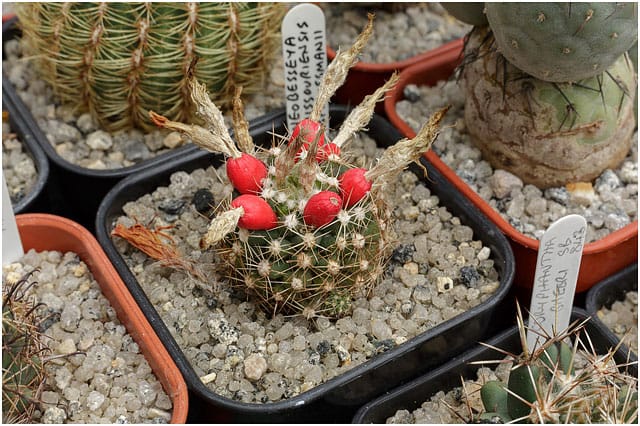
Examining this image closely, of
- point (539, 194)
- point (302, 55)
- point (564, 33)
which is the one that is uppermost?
point (564, 33)

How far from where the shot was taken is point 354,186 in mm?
1292

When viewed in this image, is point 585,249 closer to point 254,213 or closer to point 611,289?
point 611,289

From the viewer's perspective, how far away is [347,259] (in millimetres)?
1327

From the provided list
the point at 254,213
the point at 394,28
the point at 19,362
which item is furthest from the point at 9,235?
the point at 394,28

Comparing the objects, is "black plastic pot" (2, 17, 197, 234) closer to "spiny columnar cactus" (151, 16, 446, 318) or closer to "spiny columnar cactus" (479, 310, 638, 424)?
"spiny columnar cactus" (151, 16, 446, 318)

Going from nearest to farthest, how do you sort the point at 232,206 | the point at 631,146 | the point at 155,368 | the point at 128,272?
1. the point at 232,206
2. the point at 155,368
3. the point at 128,272
4. the point at 631,146

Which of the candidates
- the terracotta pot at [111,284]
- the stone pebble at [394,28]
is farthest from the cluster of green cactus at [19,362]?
the stone pebble at [394,28]

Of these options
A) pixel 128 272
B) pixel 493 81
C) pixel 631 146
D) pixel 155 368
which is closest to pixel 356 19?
pixel 493 81

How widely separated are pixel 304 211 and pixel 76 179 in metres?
0.61

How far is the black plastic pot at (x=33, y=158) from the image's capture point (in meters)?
1.63

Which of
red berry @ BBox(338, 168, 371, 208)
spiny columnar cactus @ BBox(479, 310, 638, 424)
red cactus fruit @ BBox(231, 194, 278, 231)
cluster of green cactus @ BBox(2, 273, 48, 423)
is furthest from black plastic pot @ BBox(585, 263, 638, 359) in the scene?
cluster of green cactus @ BBox(2, 273, 48, 423)

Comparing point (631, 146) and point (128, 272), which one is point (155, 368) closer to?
point (128, 272)

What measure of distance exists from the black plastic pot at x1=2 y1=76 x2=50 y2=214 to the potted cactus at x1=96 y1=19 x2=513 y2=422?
0.16m

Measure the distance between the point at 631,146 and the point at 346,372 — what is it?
2.71ft
